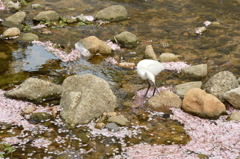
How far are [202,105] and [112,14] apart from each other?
12.8m

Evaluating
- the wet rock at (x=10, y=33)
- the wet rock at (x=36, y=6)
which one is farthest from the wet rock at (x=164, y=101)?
the wet rock at (x=36, y=6)

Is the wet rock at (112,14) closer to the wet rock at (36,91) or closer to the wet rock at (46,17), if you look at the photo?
the wet rock at (46,17)

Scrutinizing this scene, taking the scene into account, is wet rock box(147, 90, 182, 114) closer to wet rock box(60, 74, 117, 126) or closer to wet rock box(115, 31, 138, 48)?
wet rock box(60, 74, 117, 126)

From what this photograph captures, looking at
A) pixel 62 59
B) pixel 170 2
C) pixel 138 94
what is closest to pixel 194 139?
pixel 138 94

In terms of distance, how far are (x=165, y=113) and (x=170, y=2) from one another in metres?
17.4

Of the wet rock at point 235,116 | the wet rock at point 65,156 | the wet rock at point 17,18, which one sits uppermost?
the wet rock at point 17,18

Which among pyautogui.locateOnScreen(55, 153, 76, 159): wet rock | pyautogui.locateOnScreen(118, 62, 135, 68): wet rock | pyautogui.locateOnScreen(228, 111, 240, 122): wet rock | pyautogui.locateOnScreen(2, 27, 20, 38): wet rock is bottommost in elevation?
pyautogui.locateOnScreen(118, 62, 135, 68): wet rock

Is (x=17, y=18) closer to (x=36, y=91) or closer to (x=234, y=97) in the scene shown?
(x=36, y=91)

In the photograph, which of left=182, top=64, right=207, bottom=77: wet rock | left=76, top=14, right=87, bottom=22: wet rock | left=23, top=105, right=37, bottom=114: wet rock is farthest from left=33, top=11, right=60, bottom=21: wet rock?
left=23, top=105, right=37, bottom=114: wet rock

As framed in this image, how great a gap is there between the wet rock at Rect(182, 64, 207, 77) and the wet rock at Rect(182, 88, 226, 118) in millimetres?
3063

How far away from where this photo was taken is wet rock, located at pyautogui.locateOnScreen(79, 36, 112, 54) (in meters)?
15.5

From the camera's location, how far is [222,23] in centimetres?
2098

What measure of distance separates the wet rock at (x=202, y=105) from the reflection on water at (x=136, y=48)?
2.93 feet

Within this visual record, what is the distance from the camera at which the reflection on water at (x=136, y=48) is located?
923 centimetres
